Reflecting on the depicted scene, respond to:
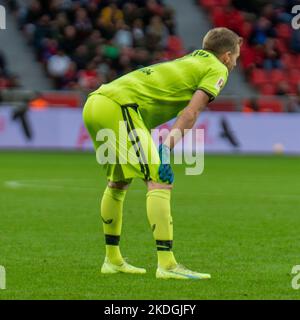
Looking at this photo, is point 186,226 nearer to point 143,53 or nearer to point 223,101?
point 223,101

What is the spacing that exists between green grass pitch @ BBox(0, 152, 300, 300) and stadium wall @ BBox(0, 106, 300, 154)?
5.10 meters

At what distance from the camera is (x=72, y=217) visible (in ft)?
43.0

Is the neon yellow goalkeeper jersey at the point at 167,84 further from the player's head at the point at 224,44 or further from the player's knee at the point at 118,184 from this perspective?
the player's knee at the point at 118,184

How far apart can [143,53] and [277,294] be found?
2166cm

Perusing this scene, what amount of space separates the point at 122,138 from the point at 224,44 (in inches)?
43.9

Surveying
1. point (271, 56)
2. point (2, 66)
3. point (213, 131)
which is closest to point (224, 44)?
point (213, 131)

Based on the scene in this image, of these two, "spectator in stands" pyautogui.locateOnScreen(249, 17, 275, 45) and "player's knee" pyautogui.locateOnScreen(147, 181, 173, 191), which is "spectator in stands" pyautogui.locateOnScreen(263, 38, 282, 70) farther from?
"player's knee" pyautogui.locateOnScreen(147, 181, 173, 191)

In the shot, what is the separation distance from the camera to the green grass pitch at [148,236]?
800 cm

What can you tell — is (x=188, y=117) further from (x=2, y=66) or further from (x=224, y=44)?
(x=2, y=66)

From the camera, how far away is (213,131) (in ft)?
85.1

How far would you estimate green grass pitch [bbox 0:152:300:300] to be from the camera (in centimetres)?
800

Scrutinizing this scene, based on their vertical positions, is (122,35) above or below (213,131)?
above
